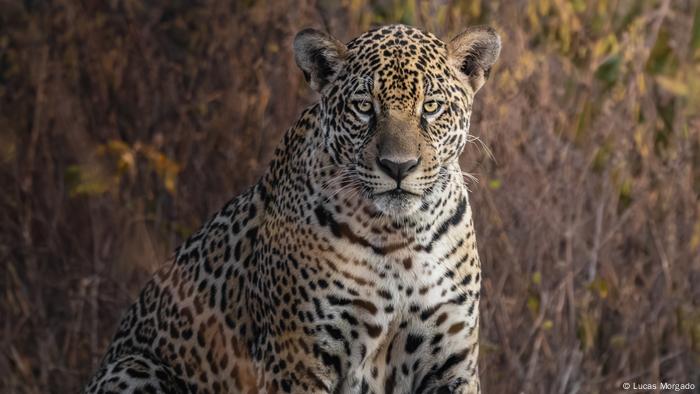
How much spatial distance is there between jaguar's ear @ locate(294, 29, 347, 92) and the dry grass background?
6.85 ft

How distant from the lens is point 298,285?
220 inches

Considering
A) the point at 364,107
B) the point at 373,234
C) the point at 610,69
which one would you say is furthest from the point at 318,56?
the point at 610,69

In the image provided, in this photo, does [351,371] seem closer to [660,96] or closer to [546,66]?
[546,66]

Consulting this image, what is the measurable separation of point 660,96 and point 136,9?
3.59 metres

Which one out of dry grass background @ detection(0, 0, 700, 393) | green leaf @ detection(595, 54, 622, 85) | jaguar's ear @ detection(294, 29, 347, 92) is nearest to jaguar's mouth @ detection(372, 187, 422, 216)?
jaguar's ear @ detection(294, 29, 347, 92)

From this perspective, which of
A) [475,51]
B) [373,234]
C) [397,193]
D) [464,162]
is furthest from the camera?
[464,162]

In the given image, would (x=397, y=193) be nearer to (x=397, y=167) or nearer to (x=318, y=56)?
(x=397, y=167)

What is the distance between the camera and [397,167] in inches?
206

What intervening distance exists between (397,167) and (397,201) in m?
0.18

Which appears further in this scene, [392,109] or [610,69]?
[610,69]

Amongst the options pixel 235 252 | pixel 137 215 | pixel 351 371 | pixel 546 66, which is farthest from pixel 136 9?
pixel 351 371

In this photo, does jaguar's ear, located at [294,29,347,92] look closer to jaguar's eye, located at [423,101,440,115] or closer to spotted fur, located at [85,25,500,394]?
spotted fur, located at [85,25,500,394]

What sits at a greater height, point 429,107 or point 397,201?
point 429,107

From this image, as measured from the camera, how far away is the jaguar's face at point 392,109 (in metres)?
5.30
